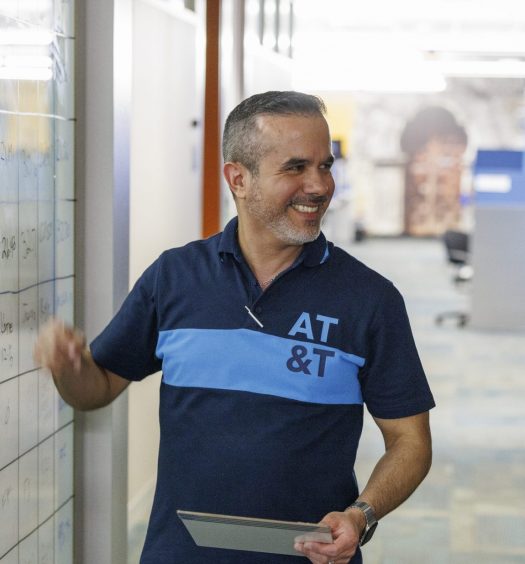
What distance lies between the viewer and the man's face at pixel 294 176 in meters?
1.91

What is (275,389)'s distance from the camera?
74.9 inches

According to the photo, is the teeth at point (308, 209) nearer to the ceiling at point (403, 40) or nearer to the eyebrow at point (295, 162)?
the eyebrow at point (295, 162)

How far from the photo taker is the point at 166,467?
1984 mm

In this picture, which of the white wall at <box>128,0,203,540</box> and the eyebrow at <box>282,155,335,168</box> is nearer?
the eyebrow at <box>282,155,335,168</box>

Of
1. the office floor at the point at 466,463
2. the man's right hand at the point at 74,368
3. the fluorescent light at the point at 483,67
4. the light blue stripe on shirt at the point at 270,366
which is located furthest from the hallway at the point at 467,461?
the fluorescent light at the point at 483,67

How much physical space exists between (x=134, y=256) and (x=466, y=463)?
261 centimetres

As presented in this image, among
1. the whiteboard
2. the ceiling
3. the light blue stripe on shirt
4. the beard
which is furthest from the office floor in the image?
the ceiling

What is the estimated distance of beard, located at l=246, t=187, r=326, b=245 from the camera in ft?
6.25

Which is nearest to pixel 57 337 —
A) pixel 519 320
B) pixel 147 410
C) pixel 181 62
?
pixel 147 410

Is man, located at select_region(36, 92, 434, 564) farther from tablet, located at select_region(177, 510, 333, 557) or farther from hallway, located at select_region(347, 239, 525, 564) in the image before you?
hallway, located at select_region(347, 239, 525, 564)

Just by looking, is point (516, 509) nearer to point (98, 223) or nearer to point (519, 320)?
point (98, 223)

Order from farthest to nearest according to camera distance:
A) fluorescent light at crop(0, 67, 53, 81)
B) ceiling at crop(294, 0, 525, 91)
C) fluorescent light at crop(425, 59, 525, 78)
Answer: fluorescent light at crop(425, 59, 525, 78) < ceiling at crop(294, 0, 525, 91) < fluorescent light at crop(0, 67, 53, 81)

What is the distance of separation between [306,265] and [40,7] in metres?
0.91

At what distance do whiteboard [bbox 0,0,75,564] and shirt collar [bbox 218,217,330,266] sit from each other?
0.50 metres
